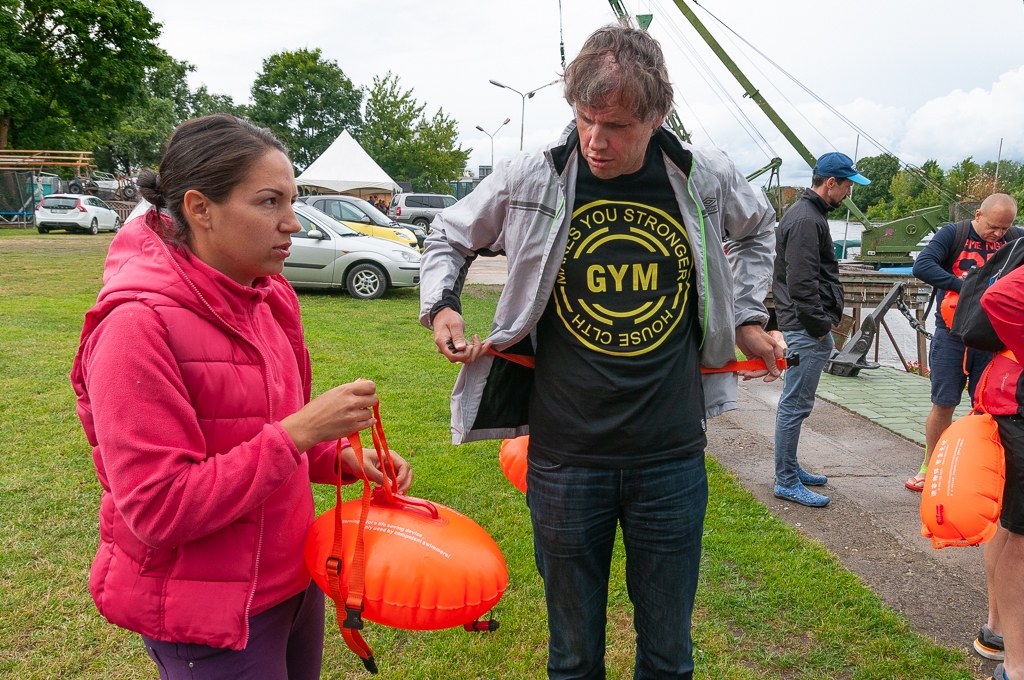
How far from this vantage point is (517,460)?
2.39 metres

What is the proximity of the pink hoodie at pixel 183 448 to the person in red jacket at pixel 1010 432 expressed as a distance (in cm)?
232

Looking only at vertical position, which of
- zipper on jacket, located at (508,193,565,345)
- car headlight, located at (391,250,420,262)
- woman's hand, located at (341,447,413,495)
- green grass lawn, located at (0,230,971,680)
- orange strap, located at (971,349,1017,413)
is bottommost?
green grass lawn, located at (0,230,971,680)

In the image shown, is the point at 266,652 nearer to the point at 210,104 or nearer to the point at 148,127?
the point at 148,127

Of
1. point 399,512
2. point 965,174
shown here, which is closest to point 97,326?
point 399,512

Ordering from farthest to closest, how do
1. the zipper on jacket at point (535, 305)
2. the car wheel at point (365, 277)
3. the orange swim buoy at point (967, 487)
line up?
the car wheel at point (365, 277) < the orange swim buoy at point (967, 487) < the zipper on jacket at point (535, 305)

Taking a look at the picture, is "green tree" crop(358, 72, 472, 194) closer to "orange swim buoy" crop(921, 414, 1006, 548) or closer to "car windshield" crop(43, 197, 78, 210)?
"car windshield" crop(43, 197, 78, 210)

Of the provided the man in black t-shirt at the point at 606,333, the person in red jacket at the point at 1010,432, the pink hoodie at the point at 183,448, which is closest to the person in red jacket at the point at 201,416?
the pink hoodie at the point at 183,448

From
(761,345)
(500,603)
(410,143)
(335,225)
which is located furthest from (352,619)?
(410,143)

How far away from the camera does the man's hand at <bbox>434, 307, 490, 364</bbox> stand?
77.5 inches

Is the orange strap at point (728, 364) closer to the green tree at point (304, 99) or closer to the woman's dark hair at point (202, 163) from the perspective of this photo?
the woman's dark hair at point (202, 163)

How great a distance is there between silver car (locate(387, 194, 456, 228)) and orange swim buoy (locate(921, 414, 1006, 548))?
28.7 m

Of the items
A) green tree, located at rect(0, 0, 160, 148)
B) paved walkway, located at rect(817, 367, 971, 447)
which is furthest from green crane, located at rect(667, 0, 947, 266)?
green tree, located at rect(0, 0, 160, 148)

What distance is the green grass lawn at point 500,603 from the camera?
301 centimetres

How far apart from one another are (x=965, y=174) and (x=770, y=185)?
50519mm
